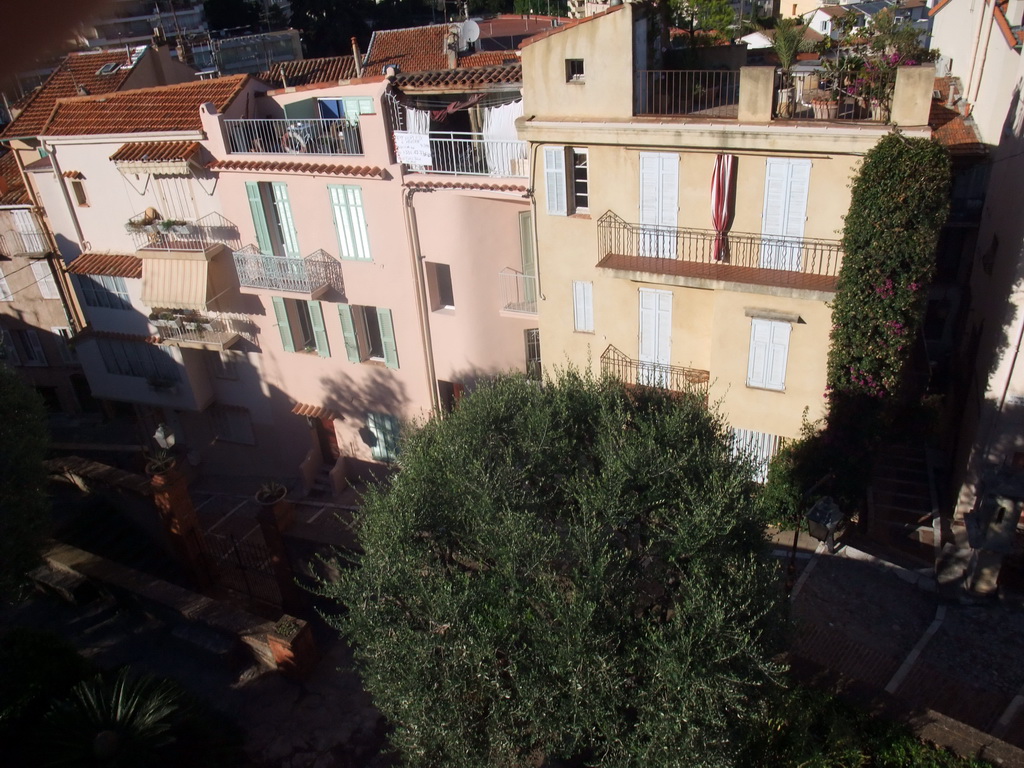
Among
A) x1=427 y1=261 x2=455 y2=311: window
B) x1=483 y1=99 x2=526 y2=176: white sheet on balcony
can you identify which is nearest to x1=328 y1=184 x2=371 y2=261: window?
x1=427 y1=261 x2=455 y2=311: window

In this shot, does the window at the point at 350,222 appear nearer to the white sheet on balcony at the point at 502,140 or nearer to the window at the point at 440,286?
the window at the point at 440,286

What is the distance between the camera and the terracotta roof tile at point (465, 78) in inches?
766

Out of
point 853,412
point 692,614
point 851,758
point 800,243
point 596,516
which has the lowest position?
point 851,758

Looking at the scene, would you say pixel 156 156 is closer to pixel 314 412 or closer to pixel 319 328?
pixel 319 328

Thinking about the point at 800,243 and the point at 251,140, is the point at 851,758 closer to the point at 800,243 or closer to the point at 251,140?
the point at 800,243

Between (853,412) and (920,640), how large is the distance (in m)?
4.97

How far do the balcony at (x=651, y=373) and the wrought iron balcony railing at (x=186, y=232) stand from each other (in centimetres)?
1232

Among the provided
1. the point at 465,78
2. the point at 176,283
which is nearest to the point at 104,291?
the point at 176,283

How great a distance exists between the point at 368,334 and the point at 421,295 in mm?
3075

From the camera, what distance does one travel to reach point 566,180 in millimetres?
18688

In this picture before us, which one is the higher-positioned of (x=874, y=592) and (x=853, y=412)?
(x=853, y=412)

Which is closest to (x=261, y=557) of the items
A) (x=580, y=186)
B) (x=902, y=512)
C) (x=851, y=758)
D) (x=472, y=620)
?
(x=472, y=620)

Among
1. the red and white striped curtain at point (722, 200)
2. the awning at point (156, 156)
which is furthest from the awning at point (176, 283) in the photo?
the red and white striped curtain at point (722, 200)

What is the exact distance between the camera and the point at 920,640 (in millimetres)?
16203
